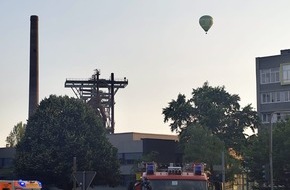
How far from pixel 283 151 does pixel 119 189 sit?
3406 cm

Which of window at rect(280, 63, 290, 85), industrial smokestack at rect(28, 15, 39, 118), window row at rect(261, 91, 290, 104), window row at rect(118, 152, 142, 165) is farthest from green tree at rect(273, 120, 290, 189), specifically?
window at rect(280, 63, 290, 85)

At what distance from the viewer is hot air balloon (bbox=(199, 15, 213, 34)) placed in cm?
5046

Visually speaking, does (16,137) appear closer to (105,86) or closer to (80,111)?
(105,86)

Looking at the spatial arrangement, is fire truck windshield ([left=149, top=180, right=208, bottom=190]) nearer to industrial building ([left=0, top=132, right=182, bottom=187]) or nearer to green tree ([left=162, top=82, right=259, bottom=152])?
green tree ([left=162, top=82, right=259, bottom=152])

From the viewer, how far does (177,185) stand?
20094mm

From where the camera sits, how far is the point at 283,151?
53.0m

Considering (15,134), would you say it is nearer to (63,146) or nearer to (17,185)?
(63,146)

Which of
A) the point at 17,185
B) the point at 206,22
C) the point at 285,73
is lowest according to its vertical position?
the point at 17,185

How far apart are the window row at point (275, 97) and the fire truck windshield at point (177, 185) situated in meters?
69.8

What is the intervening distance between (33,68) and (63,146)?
18.9 metres

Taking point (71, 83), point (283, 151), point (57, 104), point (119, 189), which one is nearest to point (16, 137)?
point (71, 83)

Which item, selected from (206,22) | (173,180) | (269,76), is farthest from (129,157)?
(173,180)

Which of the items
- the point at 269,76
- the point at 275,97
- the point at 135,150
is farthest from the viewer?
the point at 269,76

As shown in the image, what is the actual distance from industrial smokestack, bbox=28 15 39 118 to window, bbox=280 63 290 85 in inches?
1249
